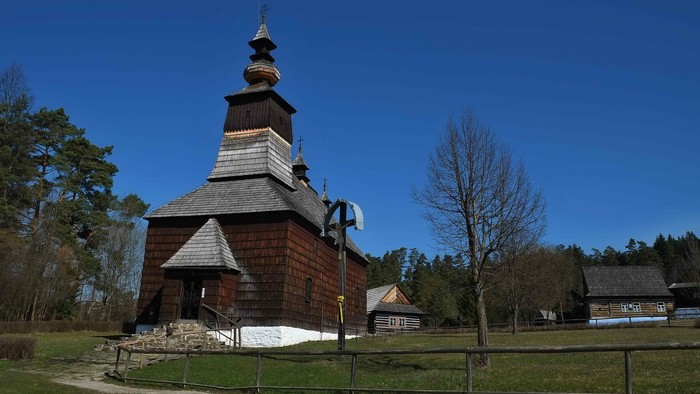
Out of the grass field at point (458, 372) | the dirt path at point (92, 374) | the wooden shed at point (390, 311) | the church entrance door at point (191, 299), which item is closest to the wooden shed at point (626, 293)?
the wooden shed at point (390, 311)

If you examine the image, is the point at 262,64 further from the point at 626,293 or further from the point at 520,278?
the point at 626,293

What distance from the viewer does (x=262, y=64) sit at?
112 feet

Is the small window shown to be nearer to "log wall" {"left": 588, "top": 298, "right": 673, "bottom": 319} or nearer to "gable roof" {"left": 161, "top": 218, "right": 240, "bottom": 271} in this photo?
"gable roof" {"left": 161, "top": 218, "right": 240, "bottom": 271}

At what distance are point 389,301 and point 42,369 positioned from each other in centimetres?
4254

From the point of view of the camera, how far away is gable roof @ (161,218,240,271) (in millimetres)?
25156

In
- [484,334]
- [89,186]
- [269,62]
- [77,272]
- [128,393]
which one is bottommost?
[128,393]

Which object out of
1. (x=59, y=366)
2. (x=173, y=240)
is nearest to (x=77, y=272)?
(x=173, y=240)

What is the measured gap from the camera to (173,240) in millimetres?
28375

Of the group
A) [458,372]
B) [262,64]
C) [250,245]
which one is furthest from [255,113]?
[458,372]

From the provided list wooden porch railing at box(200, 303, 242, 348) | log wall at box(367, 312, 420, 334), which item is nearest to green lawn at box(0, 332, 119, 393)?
wooden porch railing at box(200, 303, 242, 348)

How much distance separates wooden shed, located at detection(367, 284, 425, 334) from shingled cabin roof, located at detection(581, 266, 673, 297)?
1826 centimetres

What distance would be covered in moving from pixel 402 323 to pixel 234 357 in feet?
133

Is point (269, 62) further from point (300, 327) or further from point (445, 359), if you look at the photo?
point (445, 359)

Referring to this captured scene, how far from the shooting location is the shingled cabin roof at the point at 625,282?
179 feet
